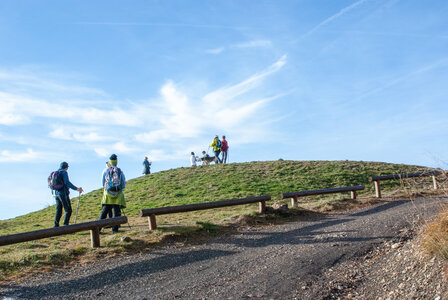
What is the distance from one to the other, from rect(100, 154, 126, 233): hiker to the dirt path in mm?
2537

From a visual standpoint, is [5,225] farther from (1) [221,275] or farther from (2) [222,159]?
(1) [221,275]

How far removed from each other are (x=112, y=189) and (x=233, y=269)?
16.0 feet

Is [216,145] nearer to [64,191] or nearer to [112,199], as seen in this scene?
[64,191]

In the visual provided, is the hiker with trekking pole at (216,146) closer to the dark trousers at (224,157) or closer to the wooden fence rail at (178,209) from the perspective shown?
the dark trousers at (224,157)

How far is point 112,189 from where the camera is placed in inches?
411

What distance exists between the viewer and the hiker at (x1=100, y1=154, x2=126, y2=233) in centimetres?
1041

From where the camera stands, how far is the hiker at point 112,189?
10414mm

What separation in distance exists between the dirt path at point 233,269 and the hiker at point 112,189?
2537 millimetres

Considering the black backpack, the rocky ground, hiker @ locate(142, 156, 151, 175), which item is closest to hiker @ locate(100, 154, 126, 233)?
the black backpack

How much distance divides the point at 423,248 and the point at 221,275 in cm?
329

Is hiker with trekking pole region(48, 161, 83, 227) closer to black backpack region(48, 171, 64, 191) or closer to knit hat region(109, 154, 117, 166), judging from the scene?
black backpack region(48, 171, 64, 191)

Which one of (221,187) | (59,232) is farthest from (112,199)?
(221,187)

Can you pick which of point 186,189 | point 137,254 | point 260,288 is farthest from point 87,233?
point 186,189

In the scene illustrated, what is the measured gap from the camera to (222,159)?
29.5 meters
